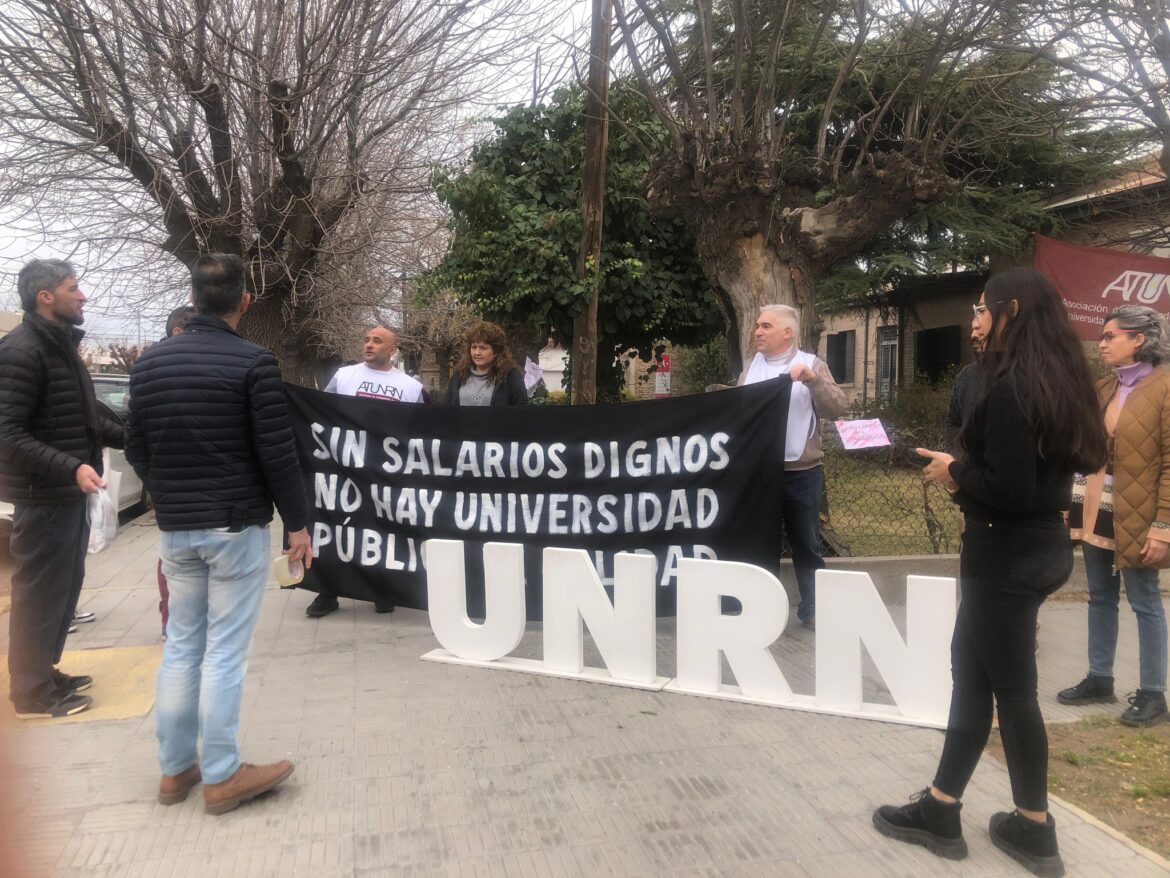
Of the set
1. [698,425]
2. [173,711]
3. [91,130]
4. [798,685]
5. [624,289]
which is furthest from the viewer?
[624,289]

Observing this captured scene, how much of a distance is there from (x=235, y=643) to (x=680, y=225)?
9614mm

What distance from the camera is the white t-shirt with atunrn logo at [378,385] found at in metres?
6.12

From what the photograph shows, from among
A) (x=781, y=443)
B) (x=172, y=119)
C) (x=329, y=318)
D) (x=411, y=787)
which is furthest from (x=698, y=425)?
(x=329, y=318)

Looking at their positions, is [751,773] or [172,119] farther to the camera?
[172,119]

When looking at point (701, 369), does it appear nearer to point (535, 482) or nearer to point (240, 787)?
point (535, 482)

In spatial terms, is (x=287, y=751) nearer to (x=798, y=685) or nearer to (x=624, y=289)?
(x=798, y=685)

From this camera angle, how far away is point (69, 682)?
4508 mm

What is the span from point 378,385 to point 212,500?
9.86 feet

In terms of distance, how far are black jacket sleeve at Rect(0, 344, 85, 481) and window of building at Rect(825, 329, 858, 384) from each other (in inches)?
1119

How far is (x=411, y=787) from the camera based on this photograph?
3523 millimetres

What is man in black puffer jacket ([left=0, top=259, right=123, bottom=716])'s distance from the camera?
4.08 m

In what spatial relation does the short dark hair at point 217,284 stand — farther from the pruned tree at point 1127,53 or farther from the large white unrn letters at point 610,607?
the pruned tree at point 1127,53

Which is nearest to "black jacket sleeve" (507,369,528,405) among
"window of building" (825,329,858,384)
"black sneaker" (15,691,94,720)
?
"black sneaker" (15,691,94,720)

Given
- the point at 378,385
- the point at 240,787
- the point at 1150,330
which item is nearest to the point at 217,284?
the point at 240,787
